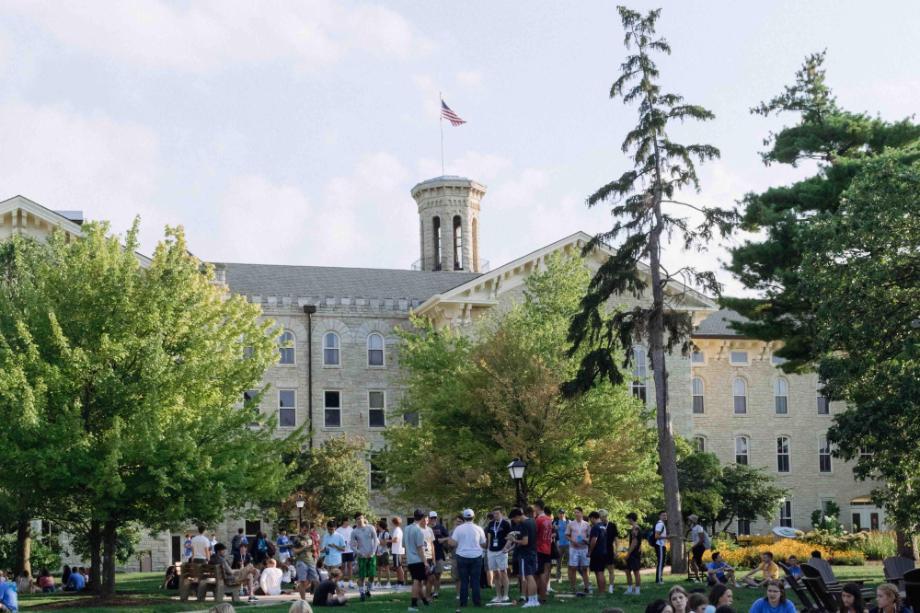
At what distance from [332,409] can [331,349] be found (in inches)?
106

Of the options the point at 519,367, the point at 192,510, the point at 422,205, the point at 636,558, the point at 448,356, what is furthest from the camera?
the point at 422,205

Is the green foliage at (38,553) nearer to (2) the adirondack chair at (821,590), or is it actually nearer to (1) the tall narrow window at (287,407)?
(1) the tall narrow window at (287,407)

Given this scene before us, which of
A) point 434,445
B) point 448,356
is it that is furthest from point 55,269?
point 448,356

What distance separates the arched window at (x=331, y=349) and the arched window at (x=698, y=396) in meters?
18.0

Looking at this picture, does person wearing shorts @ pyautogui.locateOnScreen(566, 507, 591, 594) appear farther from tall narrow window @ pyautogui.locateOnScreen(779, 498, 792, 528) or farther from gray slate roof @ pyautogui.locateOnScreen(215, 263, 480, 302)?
tall narrow window @ pyautogui.locateOnScreen(779, 498, 792, 528)

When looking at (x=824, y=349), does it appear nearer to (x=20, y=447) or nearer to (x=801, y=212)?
(x=801, y=212)

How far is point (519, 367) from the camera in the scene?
36719 millimetres

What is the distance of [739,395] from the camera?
66.3 meters

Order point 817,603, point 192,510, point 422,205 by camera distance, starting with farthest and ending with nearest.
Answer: point 422,205, point 192,510, point 817,603

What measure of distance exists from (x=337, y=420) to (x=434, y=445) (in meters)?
21.9

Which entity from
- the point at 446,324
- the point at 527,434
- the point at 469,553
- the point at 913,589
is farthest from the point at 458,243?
the point at 913,589

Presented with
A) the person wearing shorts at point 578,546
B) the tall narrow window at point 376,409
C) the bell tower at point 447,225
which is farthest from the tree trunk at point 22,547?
the bell tower at point 447,225

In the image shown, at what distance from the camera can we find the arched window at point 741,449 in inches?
2596

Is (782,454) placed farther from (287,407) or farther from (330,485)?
(330,485)
